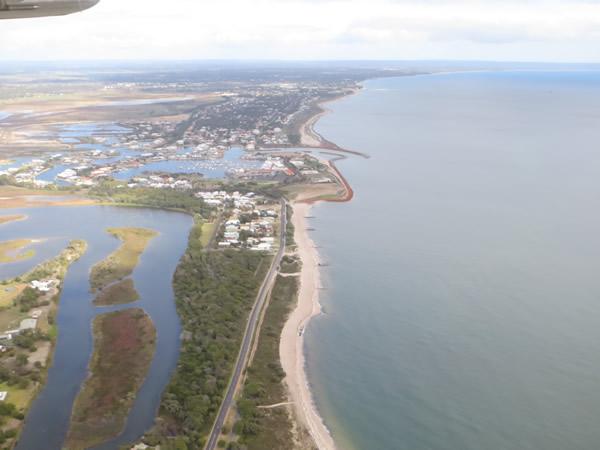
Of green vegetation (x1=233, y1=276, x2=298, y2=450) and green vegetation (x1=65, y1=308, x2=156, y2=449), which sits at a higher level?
green vegetation (x1=233, y1=276, x2=298, y2=450)

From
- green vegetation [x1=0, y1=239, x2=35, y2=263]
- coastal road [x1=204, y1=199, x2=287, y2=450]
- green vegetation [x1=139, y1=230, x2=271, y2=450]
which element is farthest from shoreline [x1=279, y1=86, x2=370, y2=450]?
green vegetation [x1=0, y1=239, x2=35, y2=263]

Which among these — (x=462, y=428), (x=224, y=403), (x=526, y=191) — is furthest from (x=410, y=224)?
(x=224, y=403)

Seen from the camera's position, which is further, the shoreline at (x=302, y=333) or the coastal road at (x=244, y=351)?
the shoreline at (x=302, y=333)

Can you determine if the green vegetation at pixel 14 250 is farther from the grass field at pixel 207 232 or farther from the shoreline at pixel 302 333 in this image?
the shoreline at pixel 302 333

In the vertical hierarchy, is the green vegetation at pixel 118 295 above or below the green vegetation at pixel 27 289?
below

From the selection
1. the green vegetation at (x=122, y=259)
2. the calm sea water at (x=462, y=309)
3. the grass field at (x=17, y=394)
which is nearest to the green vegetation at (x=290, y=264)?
the calm sea water at (x=462, y=309)

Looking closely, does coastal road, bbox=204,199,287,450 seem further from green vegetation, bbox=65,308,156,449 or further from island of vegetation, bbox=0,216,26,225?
island of vegetation, bbox=0,216,26,225

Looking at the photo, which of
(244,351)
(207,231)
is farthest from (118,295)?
(207,231)
